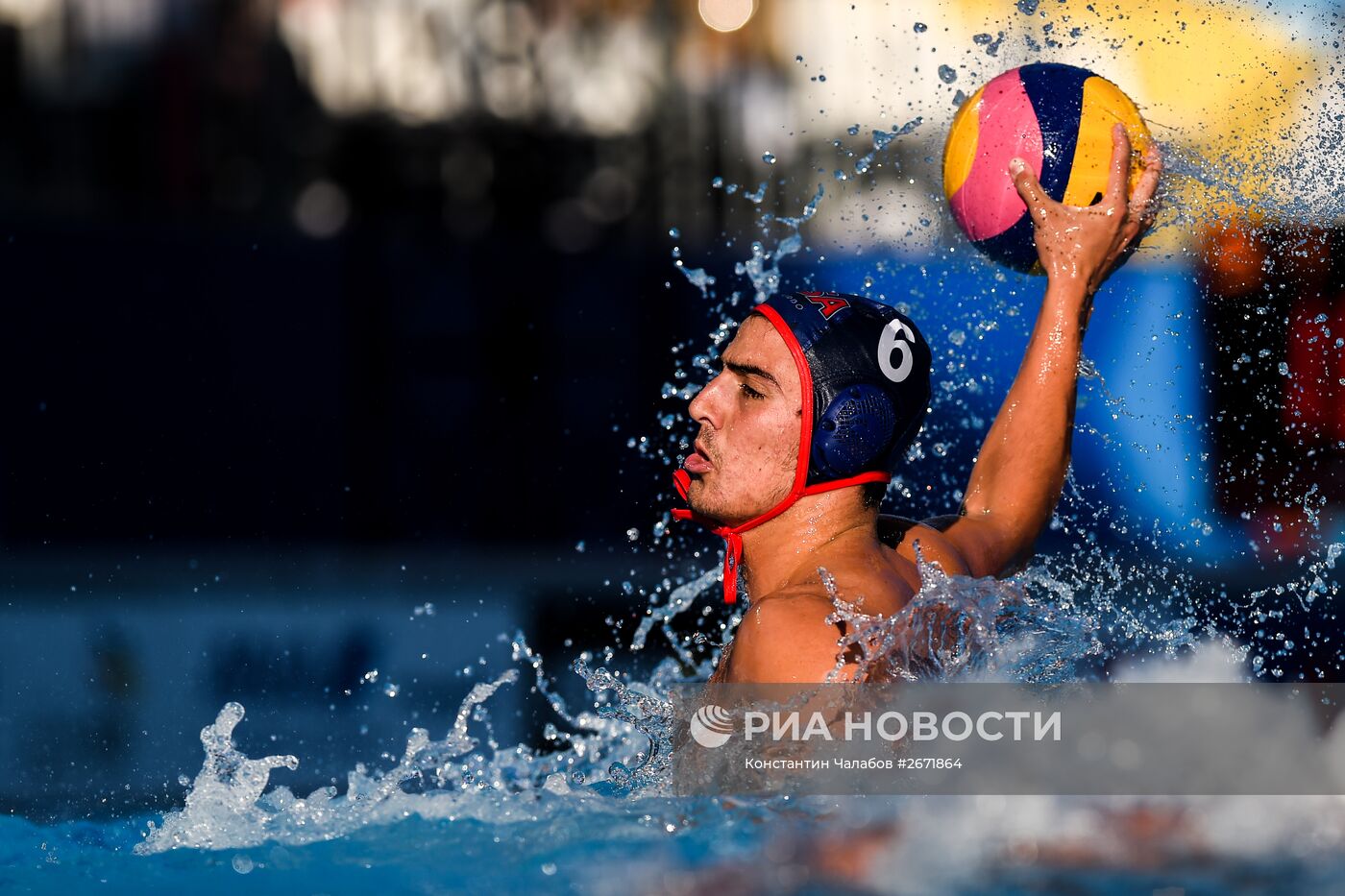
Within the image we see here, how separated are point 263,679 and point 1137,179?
3.81 metres

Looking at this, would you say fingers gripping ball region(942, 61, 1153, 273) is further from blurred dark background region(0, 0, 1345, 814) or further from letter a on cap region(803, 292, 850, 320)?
blurred dark background region(0, 0, 1345, 814)

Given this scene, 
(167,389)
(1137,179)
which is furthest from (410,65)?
(1137,179)

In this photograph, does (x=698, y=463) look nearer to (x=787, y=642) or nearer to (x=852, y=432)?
(x=852, y=432)

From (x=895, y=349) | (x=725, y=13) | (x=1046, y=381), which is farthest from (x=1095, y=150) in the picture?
(x=725, y=13)

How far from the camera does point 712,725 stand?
249 centimetres

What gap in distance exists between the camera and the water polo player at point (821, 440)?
2.47 meters

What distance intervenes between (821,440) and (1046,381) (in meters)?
0.69

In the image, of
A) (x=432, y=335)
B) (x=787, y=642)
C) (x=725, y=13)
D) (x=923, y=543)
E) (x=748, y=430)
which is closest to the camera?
(x=787, y=642)

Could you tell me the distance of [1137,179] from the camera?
284 centimetres

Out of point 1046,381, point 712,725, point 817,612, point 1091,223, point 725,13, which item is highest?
point 725,13

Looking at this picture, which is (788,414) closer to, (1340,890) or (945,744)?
(945,744)

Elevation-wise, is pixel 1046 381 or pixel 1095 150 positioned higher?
pixel 1095 150

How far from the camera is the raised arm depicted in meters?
2.86

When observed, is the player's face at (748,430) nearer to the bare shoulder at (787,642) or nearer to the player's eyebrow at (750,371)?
the player's eyebrow at (750,371)
